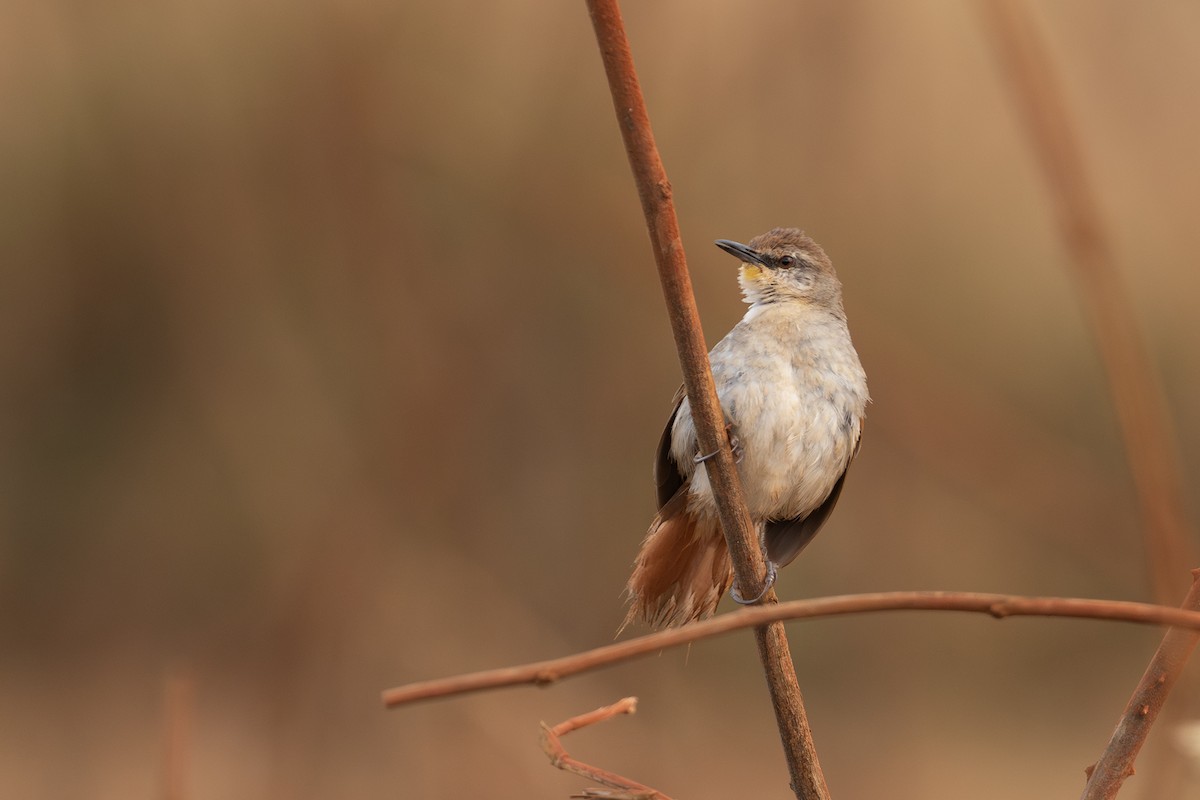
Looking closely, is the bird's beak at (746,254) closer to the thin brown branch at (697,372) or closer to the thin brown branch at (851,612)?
the thin brown branch at (697,372)

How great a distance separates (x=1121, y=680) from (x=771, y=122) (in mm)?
2479

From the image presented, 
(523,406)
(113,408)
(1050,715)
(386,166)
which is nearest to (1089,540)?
(1050,715)

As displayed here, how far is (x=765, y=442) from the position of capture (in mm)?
1805

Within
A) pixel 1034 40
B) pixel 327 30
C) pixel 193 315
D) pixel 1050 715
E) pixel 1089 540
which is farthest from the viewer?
pixel 1050 715

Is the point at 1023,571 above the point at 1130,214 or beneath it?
beneath

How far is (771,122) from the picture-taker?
11.8 ft

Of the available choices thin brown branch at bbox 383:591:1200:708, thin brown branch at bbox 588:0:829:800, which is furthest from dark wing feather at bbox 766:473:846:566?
thin brown branch at bbox 383:591:1200:708

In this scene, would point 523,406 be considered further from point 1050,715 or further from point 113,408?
point 1050,715

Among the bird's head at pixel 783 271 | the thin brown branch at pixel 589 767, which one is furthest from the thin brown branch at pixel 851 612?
the bird's head at pixel 783 271

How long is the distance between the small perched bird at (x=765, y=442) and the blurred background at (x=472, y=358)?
4.22 feet

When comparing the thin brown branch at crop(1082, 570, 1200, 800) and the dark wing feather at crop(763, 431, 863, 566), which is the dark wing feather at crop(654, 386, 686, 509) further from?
the thin brown branch at crop(1082, 570, 1200, 800)

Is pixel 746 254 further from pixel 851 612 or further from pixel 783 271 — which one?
pixel 851 612

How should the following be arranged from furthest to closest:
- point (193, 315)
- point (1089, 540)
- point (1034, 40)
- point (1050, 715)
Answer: point (1050, 715) → point (193, 315) → point (1089, 540) → point (1034, 40)

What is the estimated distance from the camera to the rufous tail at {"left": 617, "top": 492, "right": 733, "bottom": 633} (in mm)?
1708
